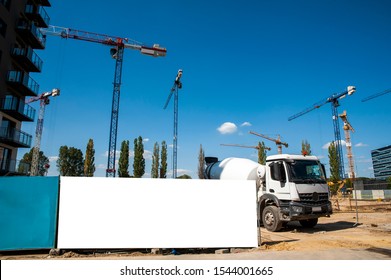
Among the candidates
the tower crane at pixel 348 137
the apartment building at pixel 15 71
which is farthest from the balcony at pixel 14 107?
the tower crane at pixel 348 137

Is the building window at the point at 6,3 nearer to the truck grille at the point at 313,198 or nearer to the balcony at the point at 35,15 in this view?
the balcony at the point at 35,15

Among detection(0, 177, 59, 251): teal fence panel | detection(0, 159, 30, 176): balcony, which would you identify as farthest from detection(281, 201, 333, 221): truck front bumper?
detection(0, 159, 30, 176): balcony

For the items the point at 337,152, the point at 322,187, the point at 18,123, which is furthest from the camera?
the point at 337,152

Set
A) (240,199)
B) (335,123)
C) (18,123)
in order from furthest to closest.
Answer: (335,123) → (18,123) → (240,199)

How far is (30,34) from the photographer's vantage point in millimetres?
30328

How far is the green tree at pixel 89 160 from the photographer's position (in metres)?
67.0

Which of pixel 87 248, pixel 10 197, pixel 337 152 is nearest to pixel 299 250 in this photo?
pixel 87 248

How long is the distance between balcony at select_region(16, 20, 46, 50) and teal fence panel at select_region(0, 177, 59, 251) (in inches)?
1128

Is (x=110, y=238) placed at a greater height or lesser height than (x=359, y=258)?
greater

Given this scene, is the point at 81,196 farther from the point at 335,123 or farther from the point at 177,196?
the point at 335,123

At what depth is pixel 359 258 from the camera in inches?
286

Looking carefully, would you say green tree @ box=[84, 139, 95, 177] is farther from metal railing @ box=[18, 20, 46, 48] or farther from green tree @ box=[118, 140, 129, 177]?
metal railing @ box=[18, 20, 46, 48]

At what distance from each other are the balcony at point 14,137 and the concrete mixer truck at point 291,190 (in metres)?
25.3

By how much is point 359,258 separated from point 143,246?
5.93 meters
